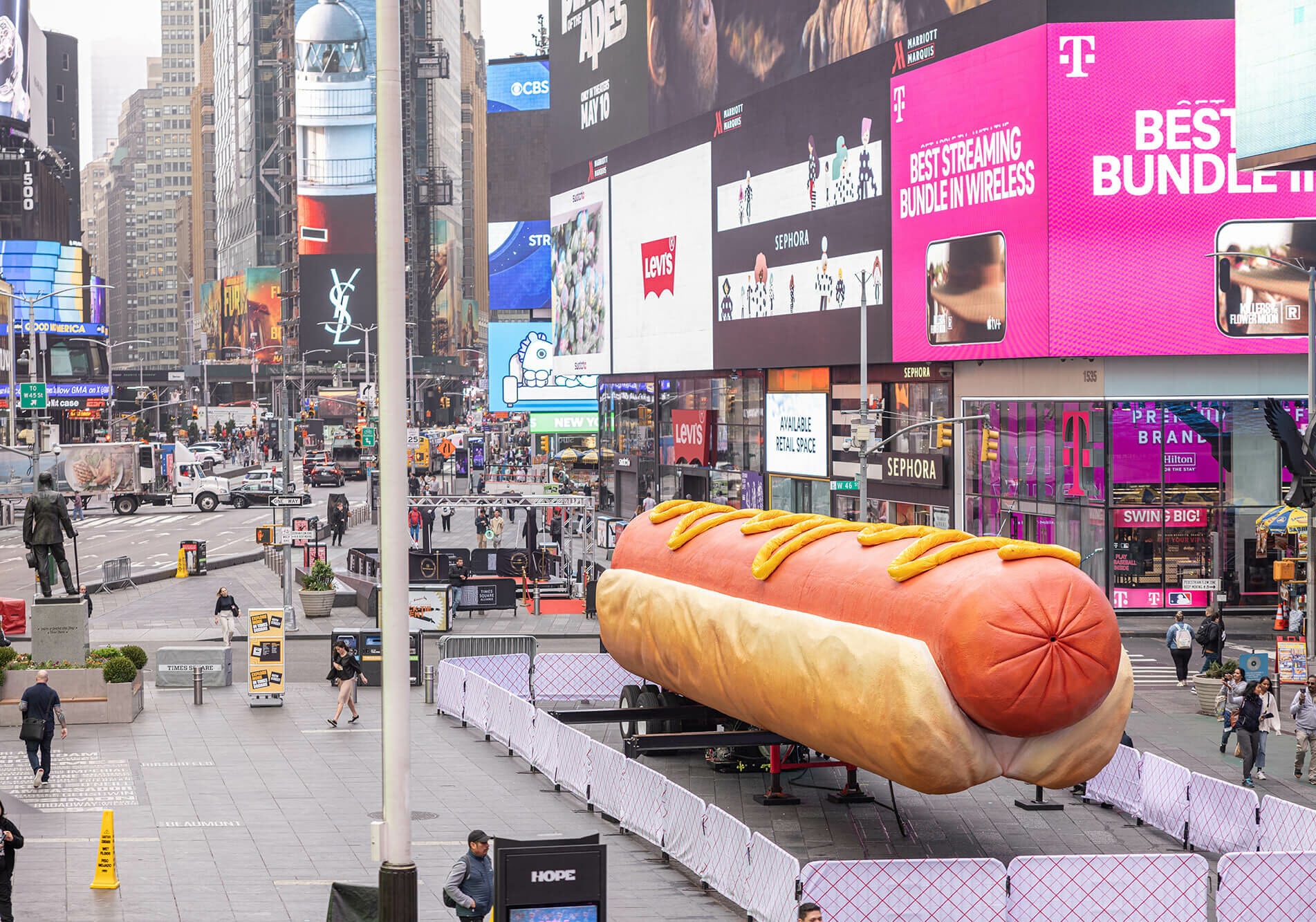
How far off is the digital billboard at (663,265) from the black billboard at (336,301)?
75.0 meters

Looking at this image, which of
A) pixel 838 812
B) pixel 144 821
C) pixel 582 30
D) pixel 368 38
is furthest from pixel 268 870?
pixel 368 38

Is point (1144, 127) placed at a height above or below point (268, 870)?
above

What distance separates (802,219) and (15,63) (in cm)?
7623

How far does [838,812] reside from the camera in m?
21.9

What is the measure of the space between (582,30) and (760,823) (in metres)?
76.4

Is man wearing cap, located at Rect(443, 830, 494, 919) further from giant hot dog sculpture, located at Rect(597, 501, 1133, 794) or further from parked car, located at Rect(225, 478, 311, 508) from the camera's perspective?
parked car, located at Rect(225, 478, 311, 508)

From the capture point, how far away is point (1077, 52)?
46844 mm

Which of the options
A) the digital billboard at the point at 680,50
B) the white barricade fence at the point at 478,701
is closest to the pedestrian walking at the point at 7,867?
the white barricade fence at the point at 478,701

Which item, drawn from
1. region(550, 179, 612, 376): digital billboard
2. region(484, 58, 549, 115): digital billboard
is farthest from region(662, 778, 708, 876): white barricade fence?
region(484, 58, 549, 115): digital billboard

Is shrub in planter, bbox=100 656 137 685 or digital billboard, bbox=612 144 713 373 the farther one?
digital billboard, bbox=612 144 713 373

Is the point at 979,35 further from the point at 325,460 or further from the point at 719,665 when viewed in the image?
the point at 325,460

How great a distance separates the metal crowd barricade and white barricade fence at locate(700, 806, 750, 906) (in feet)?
123

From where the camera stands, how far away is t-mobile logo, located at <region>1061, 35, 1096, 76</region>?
46781mm

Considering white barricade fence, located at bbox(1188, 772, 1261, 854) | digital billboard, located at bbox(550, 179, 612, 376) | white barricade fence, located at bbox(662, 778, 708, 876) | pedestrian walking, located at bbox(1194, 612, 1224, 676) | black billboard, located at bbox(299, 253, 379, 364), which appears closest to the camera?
white barricade fence, located at bbox(662, 778, 708, 876)
